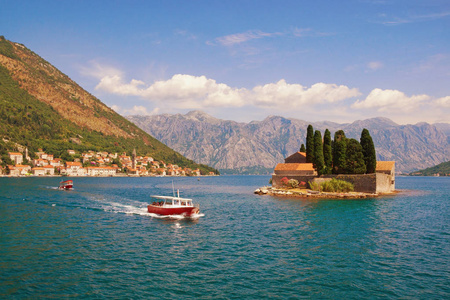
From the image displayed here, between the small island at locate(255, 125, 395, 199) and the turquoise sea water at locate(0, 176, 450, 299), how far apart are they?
89.9 ft

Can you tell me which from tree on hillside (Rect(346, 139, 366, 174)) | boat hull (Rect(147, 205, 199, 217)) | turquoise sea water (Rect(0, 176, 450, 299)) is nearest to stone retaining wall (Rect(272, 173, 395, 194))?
tree on hillside (Rect(346, 139, 366, 174))

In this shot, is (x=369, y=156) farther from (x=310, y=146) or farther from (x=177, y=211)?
(x=177, y=211)

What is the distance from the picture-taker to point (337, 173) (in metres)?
78.4

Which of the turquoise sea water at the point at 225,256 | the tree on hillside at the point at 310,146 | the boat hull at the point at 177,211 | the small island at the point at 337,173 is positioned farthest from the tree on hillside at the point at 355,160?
the boat hull at the point at 177,211

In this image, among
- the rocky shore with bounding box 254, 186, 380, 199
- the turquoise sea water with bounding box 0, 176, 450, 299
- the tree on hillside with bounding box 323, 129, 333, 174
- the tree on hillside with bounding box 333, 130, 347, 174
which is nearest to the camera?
the turquoise sea water with bounding box 0, 176, 450, 299

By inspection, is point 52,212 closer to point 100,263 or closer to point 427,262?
point 100,263

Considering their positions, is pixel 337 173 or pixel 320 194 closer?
pixel 320 194

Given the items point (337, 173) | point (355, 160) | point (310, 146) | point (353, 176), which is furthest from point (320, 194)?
point (310, 146)

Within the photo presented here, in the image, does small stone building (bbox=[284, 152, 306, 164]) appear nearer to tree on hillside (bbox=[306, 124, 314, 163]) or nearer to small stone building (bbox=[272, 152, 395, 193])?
small stone building (bbox=[272, 152, 395, 193])

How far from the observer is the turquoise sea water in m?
18.8

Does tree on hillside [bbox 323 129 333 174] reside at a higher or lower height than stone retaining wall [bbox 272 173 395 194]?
higher

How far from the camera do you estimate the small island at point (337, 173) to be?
72875mm

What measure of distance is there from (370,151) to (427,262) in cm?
5805

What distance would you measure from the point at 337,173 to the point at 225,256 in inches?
2344
